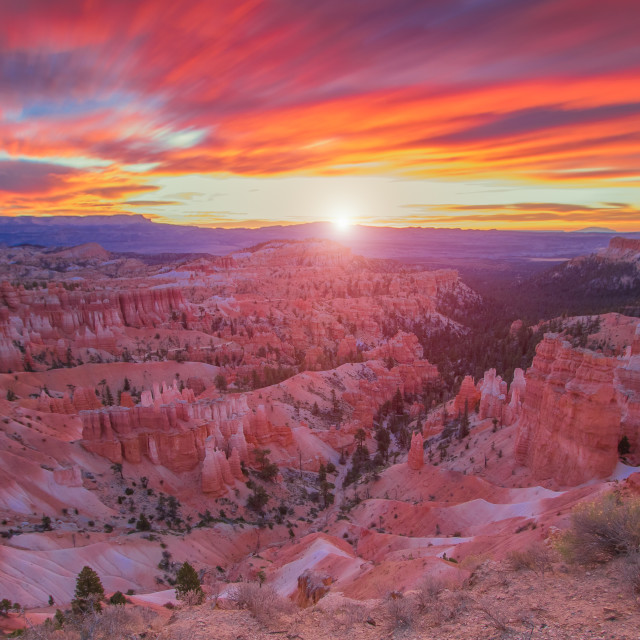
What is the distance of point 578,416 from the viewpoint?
819 inches

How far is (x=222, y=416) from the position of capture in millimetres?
31891

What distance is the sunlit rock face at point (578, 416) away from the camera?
19719mm

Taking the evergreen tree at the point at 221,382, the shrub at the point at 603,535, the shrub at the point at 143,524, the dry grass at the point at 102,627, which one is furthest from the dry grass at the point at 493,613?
the evergreen tree at the point at 221,382

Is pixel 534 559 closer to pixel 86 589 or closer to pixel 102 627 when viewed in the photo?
pixel 102 627

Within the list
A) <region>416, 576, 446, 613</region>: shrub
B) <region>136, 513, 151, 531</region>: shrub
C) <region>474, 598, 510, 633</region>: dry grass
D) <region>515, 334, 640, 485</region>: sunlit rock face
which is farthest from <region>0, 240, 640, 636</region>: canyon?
<region>474, 598, 510, 633</region>: dry grass

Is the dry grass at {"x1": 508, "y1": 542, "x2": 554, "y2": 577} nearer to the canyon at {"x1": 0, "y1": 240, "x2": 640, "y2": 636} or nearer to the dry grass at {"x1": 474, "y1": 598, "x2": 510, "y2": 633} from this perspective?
the canyon at {"x1": 0, "y1": 240, "x2": 640, "y2": 636}

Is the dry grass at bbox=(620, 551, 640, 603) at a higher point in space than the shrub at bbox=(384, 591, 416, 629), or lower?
higher

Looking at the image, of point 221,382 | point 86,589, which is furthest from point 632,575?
point 221,382

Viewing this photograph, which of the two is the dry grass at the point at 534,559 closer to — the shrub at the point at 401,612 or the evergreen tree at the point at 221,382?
the shrub at the point at 401,612

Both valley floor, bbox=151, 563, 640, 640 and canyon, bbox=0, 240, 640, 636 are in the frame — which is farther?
canyon, bbox=0, 240, 640, 636

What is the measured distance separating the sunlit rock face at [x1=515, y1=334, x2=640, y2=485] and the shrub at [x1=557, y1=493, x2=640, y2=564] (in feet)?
37.4

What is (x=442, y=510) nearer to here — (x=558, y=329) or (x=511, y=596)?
(x=511, y=596)

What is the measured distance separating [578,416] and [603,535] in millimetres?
13015

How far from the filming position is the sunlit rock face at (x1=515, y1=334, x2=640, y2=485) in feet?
64.7
